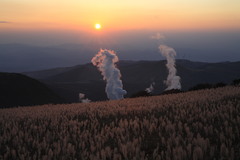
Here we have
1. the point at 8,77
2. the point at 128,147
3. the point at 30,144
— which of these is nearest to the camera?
the point at 128,147

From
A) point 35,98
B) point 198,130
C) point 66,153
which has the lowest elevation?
point 66,153

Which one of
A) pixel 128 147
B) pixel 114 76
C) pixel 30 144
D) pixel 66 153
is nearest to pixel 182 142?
pixel 128 147

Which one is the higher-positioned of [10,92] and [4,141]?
[10,92]

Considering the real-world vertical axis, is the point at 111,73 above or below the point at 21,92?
above

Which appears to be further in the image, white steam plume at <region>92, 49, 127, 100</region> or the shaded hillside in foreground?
white steam plume at <region>92, 49, 127, 100</region>

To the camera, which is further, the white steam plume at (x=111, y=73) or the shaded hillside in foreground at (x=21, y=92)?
the white steam plume at (x=111, y=73)

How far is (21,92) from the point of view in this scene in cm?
11838

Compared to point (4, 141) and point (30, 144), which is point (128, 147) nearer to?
point (30, 144)

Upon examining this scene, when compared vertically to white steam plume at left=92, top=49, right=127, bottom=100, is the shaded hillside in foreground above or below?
below

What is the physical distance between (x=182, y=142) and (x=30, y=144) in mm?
3898

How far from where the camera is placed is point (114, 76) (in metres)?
166

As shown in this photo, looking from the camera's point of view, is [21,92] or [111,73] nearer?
[21,92]

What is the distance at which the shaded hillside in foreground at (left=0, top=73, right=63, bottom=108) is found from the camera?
111625 millimetres

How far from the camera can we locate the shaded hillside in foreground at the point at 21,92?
11162 cm
